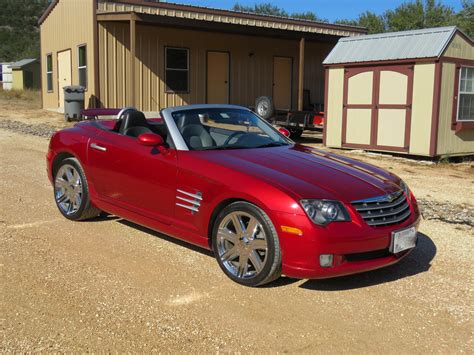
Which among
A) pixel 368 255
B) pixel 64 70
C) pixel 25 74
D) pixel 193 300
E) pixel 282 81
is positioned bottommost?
pixel 193 300

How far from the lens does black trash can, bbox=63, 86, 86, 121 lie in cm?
1866

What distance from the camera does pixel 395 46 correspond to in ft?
41.9

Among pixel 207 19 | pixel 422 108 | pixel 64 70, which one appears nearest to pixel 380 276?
pixel 422 108

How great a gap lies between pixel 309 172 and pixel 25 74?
43.3 meters

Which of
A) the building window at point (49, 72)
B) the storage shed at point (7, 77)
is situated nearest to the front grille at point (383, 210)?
the building window at point (49, 72)

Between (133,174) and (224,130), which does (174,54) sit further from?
(133,174)

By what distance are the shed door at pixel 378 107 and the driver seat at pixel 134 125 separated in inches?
323

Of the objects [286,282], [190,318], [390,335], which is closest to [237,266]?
[286,282]

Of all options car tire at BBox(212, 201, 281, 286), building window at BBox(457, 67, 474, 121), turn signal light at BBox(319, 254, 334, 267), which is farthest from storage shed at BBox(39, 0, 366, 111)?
turn signal light at BBox(319, 254, 334, 267)

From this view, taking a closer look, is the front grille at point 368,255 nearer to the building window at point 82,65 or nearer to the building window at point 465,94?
the building window at point 465,94

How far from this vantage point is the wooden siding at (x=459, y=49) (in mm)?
12078

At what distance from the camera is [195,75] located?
20719 millimetres

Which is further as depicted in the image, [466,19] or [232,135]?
[466,19]

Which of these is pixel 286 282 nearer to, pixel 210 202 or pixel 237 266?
pixel 237 266
